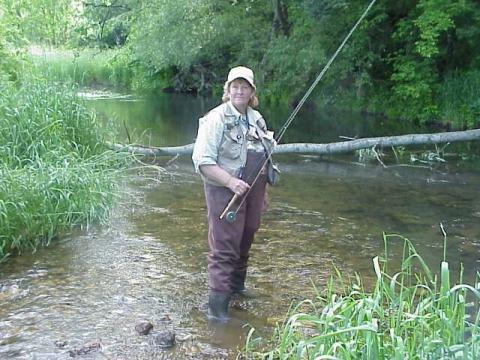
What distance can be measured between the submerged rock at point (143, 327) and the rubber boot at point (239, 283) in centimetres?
82

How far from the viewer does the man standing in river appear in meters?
4.32

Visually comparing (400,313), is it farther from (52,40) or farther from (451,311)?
(52,40)

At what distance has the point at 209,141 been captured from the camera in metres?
4.32

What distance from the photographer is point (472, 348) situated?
2516mm

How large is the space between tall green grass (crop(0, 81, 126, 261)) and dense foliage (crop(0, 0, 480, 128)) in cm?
546

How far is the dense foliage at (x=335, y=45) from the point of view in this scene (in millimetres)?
16578

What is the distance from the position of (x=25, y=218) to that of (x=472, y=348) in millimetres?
4268

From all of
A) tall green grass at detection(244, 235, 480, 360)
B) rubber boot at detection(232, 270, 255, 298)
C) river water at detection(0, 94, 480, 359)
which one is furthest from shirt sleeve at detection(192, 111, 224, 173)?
tall green grass at detection(244, 235, 480, 360)

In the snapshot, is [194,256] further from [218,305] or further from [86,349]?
[86,349]

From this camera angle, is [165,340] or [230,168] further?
[230,168]

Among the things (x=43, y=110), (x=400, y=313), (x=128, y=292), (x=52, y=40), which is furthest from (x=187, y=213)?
(x=400, y=313)

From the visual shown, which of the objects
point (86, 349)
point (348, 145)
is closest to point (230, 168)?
point (86, 349)

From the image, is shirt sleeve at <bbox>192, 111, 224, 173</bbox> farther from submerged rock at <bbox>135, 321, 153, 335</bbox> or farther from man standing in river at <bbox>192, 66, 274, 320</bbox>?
submerged rock at <bbox>135, 321, 153, 335</bbox>

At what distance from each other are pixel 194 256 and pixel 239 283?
3.73 ft
